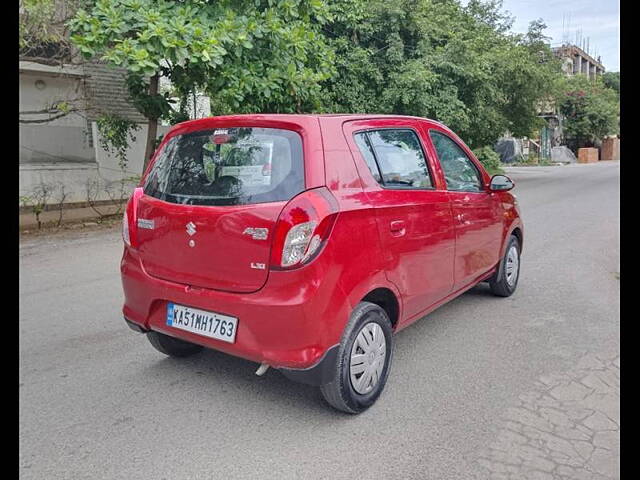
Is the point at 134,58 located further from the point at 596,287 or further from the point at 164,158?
the point at 596,287

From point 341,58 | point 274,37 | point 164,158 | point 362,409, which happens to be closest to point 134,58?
point 274,37

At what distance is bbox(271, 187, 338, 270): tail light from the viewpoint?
2.74m

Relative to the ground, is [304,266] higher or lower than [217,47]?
lower

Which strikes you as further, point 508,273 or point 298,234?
point 508,273

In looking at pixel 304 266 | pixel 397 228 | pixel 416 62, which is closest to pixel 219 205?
pixel 304 266

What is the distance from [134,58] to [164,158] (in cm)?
415

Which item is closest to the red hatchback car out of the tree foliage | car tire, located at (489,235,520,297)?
car tire, located at (489,235,520,297)

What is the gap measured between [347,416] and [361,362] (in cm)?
33

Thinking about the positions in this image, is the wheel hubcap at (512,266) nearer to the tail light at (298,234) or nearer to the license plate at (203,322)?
the tail light at (298,234)

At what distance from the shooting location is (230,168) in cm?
307

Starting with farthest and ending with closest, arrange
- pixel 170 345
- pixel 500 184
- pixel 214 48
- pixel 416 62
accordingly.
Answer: pixel 416 62
pixel 214 48
pixel 500 184
pixel 170 345

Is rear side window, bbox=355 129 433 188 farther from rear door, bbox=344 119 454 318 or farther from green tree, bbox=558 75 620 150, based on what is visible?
green tree, bbox=558 75 620 150

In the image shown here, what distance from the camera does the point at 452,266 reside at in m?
4.08

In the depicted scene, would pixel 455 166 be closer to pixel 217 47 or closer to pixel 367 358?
pixel 367 358
